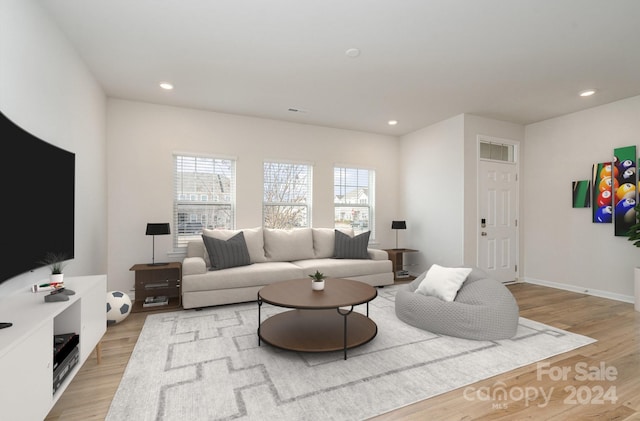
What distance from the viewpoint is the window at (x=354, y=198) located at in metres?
5.69

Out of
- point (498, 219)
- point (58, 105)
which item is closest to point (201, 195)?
point (58, 105)

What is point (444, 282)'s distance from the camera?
3.15m

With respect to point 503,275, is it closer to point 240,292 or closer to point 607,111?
point 607,111

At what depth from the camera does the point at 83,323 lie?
2008mm

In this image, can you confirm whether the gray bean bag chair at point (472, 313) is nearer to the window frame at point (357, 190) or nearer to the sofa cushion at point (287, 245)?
the sofa cushion at point (287, 245)

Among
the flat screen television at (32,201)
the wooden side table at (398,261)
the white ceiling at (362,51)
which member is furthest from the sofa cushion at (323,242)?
the flat screen television at (32,201)

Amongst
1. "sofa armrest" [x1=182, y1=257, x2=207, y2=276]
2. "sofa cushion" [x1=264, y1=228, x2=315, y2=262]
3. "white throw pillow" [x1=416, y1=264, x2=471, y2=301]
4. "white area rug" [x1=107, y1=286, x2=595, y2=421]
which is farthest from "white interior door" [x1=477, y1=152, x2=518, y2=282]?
"sofa armrest" [x1=182, y1=257, x2=207, y2=276]

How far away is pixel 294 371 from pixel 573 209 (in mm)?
4899

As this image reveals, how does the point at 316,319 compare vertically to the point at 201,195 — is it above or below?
below

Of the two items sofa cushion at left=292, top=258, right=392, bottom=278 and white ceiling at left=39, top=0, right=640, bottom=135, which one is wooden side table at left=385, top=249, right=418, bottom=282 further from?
white ceiling at left=39, top=0, right=640, bottom=135

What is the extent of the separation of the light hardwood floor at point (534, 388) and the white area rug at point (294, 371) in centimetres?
9

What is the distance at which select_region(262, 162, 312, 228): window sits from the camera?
511 cm

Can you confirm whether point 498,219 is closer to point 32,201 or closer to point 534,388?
point 534,388

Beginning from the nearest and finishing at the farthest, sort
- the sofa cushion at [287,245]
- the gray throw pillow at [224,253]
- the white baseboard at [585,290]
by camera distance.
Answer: the gray throw pillow at [224,253]
the white baseboard at [585,290]
the sofa cushion at [287,245]
